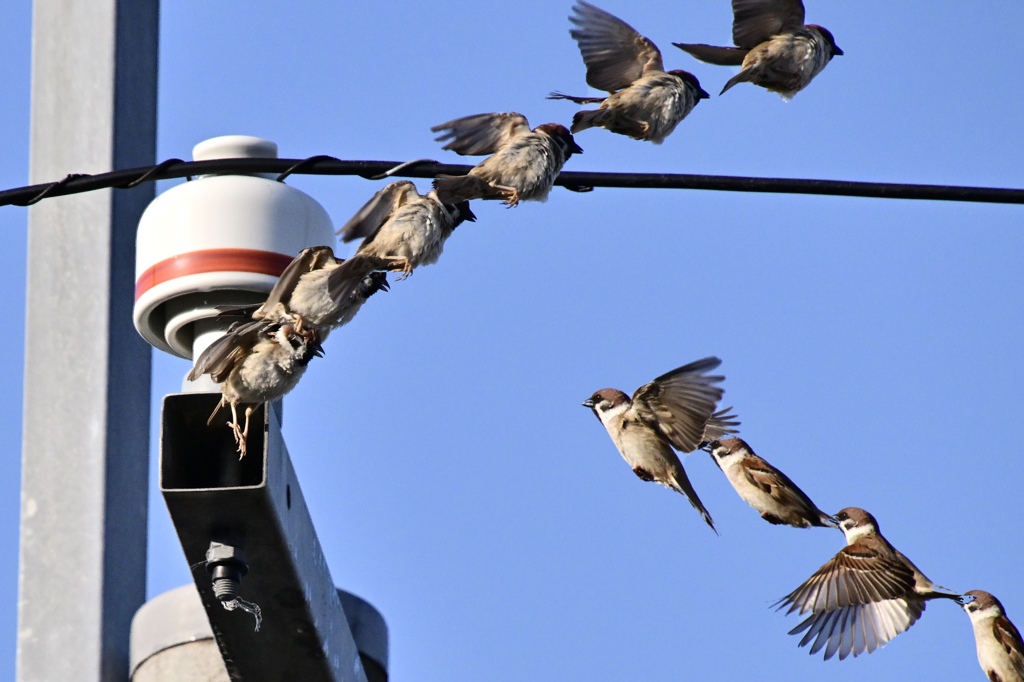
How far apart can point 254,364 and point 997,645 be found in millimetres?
3072

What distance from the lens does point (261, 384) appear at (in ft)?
13.2

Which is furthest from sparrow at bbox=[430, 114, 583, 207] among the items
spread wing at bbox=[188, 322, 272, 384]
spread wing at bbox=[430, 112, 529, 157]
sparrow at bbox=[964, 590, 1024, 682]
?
sparrow at bbox=[964, 590, 1024, 682]

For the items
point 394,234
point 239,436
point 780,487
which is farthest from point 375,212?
point 780,487

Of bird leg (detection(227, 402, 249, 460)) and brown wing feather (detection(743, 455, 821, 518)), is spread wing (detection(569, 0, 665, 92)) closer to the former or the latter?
brown wing feather (detection(743, 455, 821, 518))

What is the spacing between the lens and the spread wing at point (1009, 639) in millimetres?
6012

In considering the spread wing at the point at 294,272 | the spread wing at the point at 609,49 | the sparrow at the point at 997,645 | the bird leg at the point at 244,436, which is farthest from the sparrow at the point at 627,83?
the sparrow at the point at 997,645

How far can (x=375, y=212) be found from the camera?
444cm

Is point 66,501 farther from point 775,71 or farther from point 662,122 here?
point 775,71

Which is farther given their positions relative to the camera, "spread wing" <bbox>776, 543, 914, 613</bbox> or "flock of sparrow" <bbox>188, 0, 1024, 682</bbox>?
"spread wing" <bbox>776, 543, 914, 613</bbox>

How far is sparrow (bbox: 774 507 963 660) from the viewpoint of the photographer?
5.58m

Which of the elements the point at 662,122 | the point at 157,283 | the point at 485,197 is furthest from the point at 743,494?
the point at 157,283

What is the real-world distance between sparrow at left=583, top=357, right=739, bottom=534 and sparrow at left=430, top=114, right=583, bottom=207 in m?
0.79

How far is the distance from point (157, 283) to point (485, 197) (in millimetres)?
919

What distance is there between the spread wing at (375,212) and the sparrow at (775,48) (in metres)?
1.66
